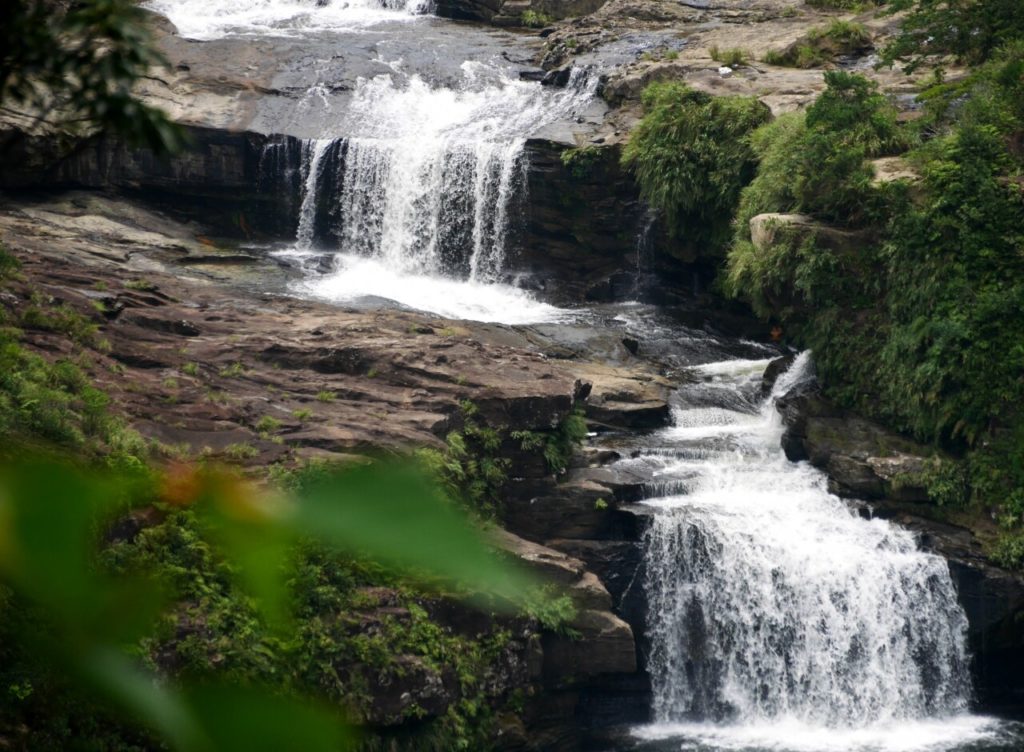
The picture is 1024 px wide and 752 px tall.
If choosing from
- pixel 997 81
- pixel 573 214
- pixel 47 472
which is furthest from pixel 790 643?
pixel 47 472

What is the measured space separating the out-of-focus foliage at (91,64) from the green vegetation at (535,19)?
33047 millimetres

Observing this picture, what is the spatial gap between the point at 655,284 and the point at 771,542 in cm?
894

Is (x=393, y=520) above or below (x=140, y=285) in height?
above

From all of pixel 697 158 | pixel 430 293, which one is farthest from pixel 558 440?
pixel 430 293

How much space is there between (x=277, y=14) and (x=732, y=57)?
14933 millimetres

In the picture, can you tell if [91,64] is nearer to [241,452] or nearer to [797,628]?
[241,452]

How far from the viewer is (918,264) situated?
1554cm

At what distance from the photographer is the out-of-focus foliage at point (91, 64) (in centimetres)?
143

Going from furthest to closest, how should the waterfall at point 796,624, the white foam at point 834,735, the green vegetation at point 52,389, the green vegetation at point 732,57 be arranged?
the green vegetation at point 732,57 → the waterfall at point 796,624 → the white foam at point 834,735 → the green vegetation at point 52,389

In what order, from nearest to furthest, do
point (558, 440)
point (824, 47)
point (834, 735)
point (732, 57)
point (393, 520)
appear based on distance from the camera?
point (393, 520) → point (834, 735) → point (558, 440) → point (732, 57) → point (824, 47)

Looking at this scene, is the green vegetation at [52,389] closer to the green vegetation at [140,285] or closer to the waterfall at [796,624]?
the green vegetation at [140,285]

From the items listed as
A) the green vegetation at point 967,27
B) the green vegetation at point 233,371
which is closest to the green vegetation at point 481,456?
the green vegetation at point 233,371

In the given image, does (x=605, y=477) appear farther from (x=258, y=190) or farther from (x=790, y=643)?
(x=258, y=190)

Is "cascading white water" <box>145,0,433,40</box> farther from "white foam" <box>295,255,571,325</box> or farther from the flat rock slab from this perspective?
the flat rock slab
